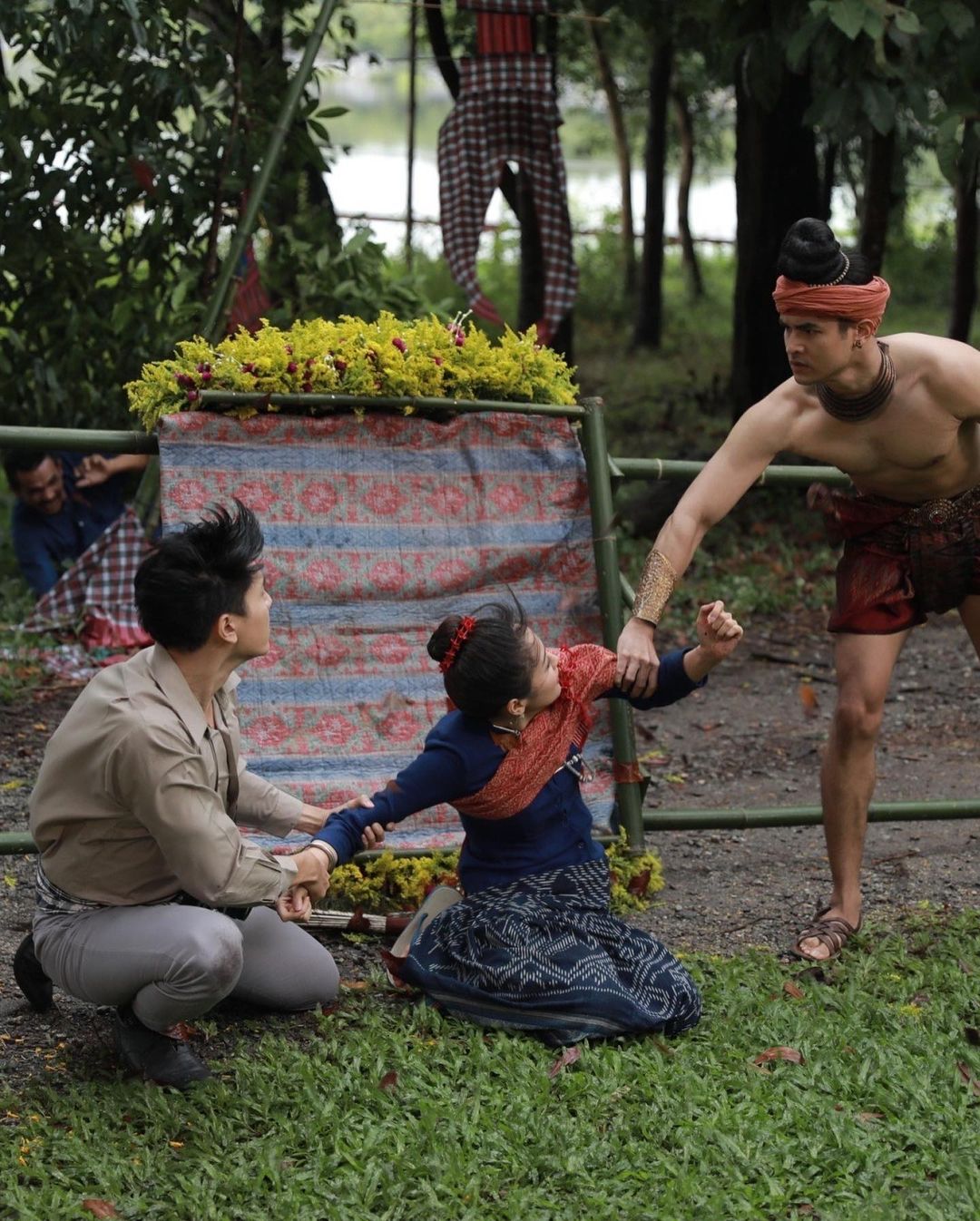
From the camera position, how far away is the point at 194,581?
10.8 ft

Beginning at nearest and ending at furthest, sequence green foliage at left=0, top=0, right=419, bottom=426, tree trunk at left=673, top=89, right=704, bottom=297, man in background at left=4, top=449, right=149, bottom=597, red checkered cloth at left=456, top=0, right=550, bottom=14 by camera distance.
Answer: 1. man in background at left=4, top=449, right=149, bottom=597
2. green foliage at left=0, top=0, right=419, bottom=426
3. red checkered cloth at left=456, top=0, right=550, bottom=14
4. tree trunk at left=673, top=89, right=704, bottom=297

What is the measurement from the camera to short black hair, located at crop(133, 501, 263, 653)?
330 centimetres

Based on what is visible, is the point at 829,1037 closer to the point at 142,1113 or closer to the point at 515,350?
the point at 142,1113

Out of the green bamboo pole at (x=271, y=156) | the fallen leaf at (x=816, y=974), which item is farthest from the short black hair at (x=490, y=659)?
the green bamboo pole at (x=271, y=156)

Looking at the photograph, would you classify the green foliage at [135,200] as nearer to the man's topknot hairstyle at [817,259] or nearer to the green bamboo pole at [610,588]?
the green bamboo pole at [610,588]

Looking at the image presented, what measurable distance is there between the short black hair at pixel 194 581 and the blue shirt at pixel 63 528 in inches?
168

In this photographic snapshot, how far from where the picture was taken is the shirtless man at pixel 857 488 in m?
3.95

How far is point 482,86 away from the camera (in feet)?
27.9

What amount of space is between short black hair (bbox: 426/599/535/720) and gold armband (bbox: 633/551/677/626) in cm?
43

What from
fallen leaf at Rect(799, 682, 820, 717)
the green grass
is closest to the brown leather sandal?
the green grass

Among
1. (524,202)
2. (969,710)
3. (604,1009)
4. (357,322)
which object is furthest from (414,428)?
(524,202)

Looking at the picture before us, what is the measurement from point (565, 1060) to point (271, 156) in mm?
4625

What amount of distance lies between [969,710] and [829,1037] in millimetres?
3584

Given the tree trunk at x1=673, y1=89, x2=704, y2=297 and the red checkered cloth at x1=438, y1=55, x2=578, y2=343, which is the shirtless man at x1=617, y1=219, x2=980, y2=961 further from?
the tree trunk at x1=673, y1=89, x2=704, y2=297
